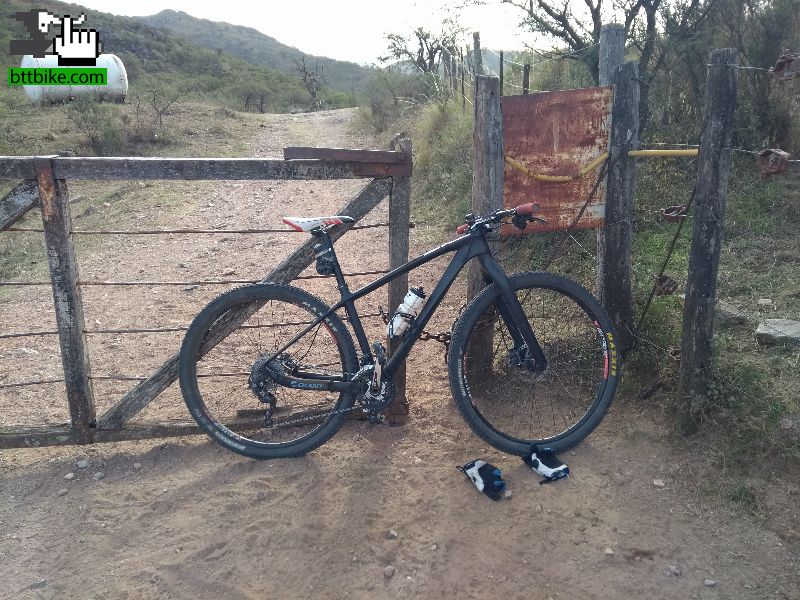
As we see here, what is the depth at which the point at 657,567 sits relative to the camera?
2.84 metres

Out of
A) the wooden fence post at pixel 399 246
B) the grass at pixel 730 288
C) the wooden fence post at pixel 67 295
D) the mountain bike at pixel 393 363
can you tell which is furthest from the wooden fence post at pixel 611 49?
the wooden fence post at pixel 67 295

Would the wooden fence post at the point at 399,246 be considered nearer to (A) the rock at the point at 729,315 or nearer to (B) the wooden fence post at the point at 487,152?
(B) the wooden fence post at the point at 487,152

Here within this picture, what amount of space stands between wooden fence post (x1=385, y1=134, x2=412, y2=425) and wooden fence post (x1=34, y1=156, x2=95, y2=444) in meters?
1.68

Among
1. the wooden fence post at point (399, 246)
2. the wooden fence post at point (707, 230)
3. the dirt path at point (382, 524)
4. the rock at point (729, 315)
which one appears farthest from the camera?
the rock at point (729, 315)

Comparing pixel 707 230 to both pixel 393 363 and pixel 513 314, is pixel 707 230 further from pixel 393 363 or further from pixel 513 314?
pixel 393 363

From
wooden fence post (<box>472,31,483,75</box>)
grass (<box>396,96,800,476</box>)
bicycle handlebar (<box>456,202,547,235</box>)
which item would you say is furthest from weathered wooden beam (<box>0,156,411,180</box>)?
wooden fence post (<box>472,31,483,75</box>)

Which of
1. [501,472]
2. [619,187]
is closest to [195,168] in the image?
[501,472]

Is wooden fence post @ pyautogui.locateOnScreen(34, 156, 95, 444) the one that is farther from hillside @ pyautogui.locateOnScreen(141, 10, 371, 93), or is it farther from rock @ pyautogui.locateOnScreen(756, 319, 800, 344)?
hillside @ pyautogui.locateOnScreen(141, 10, 371, 93)

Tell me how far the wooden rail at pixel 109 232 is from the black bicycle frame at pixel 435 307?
0.34 metres

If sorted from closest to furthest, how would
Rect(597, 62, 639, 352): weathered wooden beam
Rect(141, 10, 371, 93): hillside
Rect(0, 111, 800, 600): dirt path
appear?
Rect(0, 111, 800, 600): dirt path, Rect(597, 62, 639, 352): weathered wooden beam, Rect(141, 10, 371, 93): hillside

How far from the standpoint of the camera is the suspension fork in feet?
11.3

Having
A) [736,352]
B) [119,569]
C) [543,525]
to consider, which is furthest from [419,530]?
[736,352]

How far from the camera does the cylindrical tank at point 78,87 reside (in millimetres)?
21391

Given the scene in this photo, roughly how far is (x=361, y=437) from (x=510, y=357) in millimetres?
974
